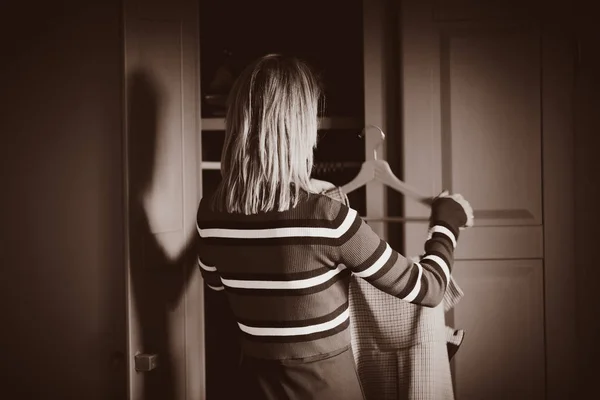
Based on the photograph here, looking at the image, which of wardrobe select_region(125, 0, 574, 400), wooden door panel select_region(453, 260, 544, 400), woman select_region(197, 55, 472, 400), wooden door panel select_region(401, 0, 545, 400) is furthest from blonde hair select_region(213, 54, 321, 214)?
wooden door panel select_region(453, 260, 544, 400)

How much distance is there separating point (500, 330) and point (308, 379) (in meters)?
0.67

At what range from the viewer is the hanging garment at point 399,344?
1.08 meters

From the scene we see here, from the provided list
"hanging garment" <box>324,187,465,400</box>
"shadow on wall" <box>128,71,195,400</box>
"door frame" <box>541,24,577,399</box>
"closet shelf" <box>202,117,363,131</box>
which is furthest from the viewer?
"closet shelf" <box>202,117,363,131</box>

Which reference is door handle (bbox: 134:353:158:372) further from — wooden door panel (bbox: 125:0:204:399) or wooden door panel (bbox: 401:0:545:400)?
wooden door panel (bbox: 401:0:545:400)

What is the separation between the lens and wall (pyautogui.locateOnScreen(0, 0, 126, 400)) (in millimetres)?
1558

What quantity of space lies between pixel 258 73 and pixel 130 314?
1.98ft

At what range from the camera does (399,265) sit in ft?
3.18

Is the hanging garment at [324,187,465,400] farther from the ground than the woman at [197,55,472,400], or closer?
closer

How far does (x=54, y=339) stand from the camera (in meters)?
1.59

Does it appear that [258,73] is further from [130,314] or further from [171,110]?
[130,314]

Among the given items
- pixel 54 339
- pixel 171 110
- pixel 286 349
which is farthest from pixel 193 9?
pixel 54 339

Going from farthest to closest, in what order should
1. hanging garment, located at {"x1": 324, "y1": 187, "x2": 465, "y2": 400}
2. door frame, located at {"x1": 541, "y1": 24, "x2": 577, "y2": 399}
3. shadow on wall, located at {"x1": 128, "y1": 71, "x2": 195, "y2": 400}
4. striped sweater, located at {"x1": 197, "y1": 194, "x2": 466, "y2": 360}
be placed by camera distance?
door frame, located at {"x1": 541, "y1": 24, "x2": 577, "y2": 399}
shadow on wall, located at {"x1": 128, "y1": 71, "x2": 195, "y2": 400}
hanging garment, located at {"x1": 324, "y1": 187, "x2": 465, "y2": 400}
striped sweater, located at {"x1": 197, "y1": 194, "x2": 466, "y2": 360}

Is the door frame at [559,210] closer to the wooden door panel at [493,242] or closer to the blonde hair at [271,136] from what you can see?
the wooden door panel at [493,242]

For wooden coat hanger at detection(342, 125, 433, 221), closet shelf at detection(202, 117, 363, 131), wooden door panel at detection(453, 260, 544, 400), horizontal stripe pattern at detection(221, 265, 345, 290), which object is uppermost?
closet shelf at detection(202, 117, 363, 131)
